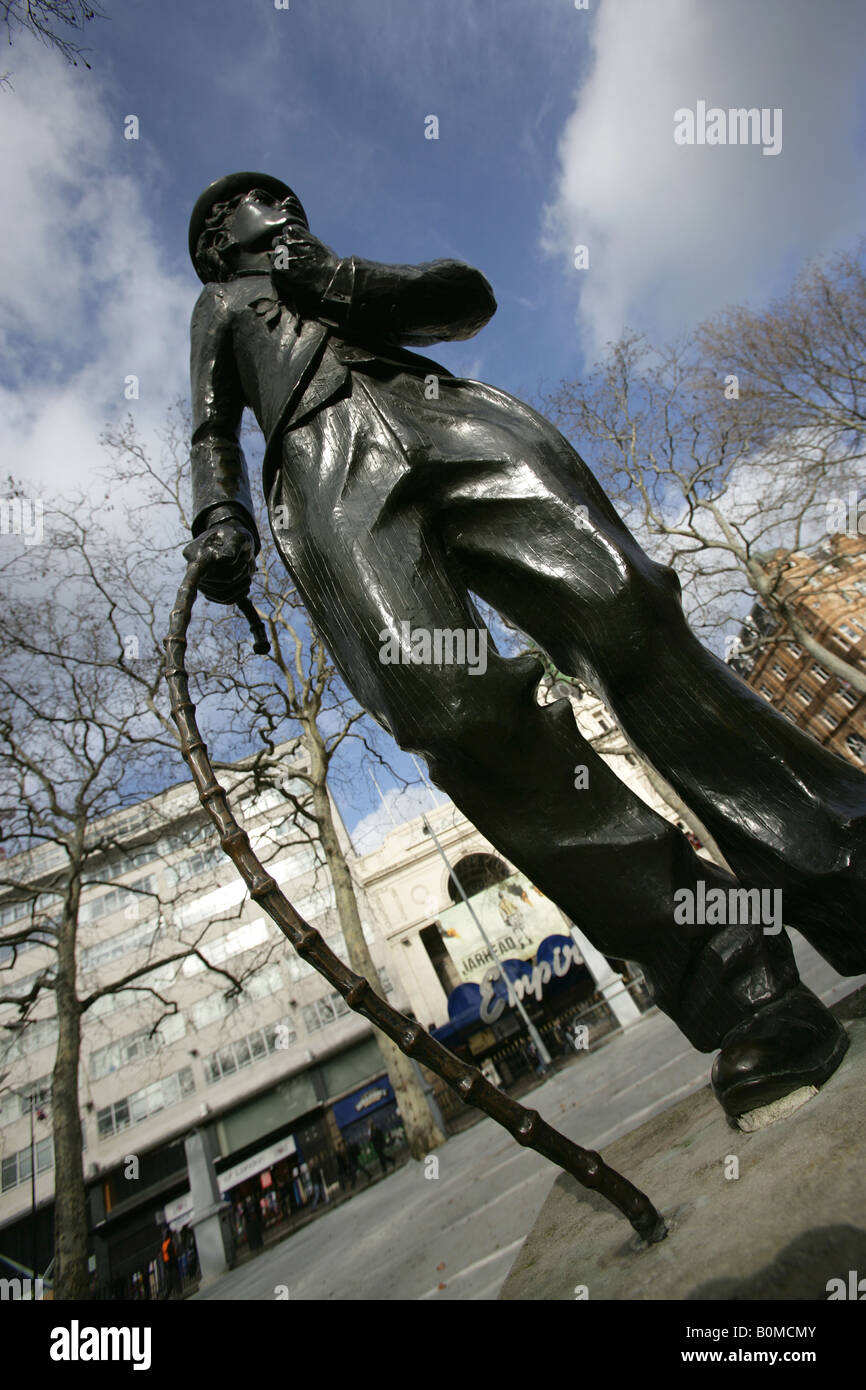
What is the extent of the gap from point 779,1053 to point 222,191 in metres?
3.21

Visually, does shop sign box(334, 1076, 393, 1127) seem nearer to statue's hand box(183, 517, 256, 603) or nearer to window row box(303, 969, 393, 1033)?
A: window row box(303, 969, 393, 1033)

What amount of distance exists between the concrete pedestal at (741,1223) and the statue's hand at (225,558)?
1818 millimetres

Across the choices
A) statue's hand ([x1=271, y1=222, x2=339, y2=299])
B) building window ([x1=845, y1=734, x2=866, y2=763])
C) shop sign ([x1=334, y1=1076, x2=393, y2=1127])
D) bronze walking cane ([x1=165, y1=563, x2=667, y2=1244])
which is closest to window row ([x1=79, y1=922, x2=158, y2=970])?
shop sign ([x1=334, y1=1076, x2=393, y2=1127])

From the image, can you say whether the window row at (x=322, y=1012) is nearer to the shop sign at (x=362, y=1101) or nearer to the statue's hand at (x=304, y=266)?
the shop sign at (x=362, y=1101)

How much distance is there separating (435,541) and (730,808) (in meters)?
0.97

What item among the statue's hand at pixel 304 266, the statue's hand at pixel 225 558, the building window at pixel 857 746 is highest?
the building window at pixel 857 746

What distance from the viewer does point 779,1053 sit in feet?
4.54

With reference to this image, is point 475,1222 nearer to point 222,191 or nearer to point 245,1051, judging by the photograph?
point 222,191

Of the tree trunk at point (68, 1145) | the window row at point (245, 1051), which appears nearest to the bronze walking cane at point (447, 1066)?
the tree trunk at point (68, 1145)

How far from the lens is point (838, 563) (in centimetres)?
1599

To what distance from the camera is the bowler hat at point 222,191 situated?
2.53 m

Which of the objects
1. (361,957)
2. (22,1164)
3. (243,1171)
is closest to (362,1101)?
(243,1171)

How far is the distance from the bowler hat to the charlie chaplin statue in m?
0.97
